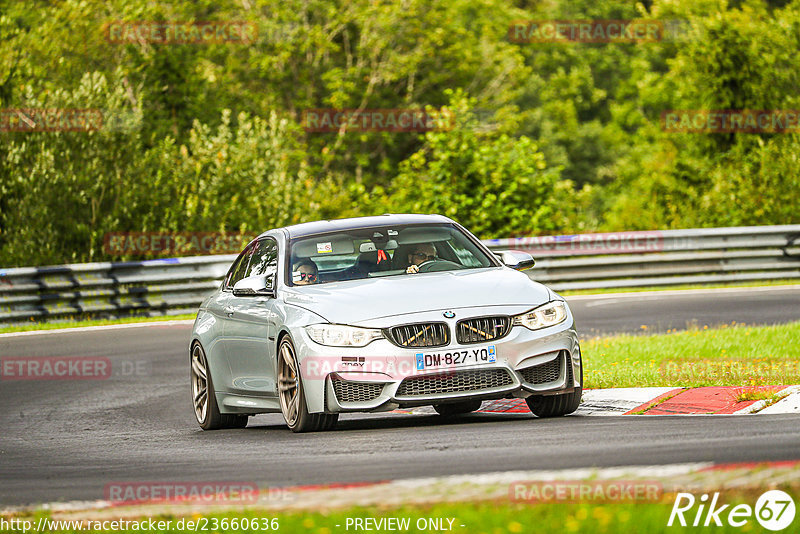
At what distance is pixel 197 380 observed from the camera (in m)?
11.6

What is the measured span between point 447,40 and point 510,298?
143 feet

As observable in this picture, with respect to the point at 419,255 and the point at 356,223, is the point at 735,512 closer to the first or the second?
the point at 419,255

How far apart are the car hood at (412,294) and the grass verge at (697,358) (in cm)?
218

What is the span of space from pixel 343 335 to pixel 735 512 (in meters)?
4.29

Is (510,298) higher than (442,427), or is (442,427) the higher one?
(510,298)

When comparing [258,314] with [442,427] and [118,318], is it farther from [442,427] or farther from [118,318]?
[118,318]

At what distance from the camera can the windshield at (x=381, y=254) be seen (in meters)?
10.2

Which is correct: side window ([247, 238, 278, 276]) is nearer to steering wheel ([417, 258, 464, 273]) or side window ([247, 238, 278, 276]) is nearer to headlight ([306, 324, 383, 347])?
steering wheel ([417, 258, 464, 273])

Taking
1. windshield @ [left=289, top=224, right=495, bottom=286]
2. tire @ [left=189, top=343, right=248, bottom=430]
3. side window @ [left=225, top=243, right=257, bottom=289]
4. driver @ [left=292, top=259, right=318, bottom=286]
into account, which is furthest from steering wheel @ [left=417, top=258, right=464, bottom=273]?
tire @ [left=189, top=343, right=248, bottom=430]

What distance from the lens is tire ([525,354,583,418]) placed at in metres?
9.73

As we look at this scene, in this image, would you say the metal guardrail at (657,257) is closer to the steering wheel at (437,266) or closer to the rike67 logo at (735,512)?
the steering wheel at (437,266)

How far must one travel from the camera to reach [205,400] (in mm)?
→ 11336

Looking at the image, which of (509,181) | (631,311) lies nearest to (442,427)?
(631,311)

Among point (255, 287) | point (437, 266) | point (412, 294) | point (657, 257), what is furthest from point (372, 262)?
point (657, 257)
